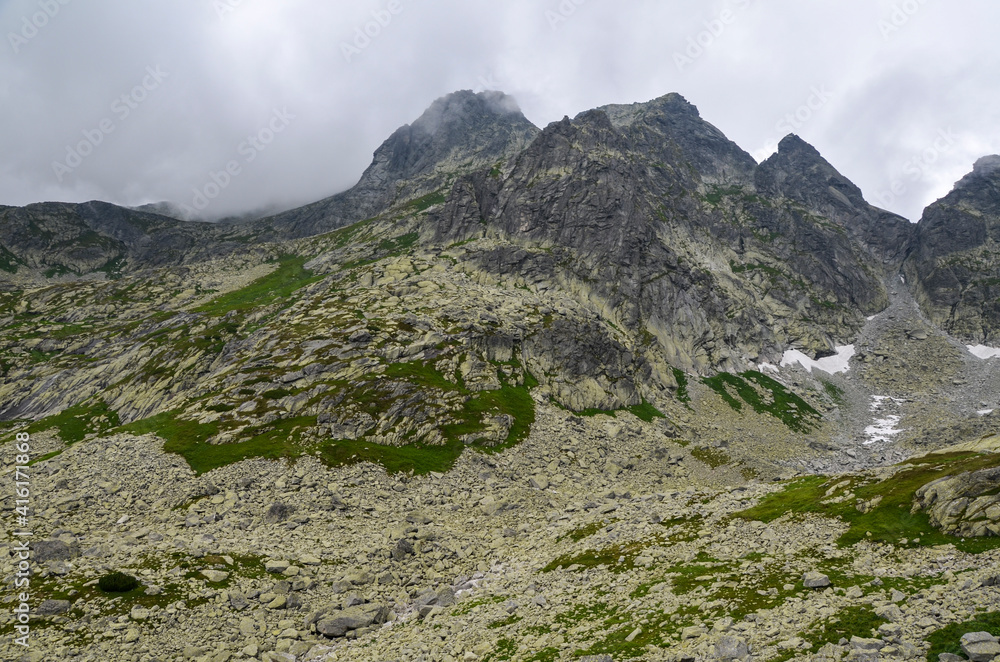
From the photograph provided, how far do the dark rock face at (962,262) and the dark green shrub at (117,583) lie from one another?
7882 inches

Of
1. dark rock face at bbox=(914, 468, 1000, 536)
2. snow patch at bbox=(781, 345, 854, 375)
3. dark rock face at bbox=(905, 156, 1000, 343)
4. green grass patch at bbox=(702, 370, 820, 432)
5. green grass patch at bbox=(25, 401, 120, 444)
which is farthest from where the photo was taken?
dark rock face at bbox=(905, 156, 1000, 343)

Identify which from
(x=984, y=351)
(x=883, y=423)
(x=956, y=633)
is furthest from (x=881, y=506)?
(x=984, y=351)

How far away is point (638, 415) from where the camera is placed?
3063 inches

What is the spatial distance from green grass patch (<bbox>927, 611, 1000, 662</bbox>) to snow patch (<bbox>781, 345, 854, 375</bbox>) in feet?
409

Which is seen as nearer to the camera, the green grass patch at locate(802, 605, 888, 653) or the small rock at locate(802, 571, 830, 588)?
the green grass patch at locate(802, 605, 888, 653)

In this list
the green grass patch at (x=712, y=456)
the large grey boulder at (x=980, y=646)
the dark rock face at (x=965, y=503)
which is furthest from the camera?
the green grass patch at (x=712, y=456)

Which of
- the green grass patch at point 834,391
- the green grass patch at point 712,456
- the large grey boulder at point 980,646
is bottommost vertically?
the green grass patch at point 712,456

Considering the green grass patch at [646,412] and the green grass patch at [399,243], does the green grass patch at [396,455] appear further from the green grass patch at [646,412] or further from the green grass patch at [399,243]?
the green grass patch at [399,243]

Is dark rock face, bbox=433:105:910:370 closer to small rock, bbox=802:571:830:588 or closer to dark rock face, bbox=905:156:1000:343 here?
dark rock face, bbox=905:156:1000:343

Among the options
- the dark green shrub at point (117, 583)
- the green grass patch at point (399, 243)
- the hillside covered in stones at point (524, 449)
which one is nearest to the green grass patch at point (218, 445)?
the hillside covered in stones at point (524, 449)

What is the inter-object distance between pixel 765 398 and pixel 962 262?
131 m

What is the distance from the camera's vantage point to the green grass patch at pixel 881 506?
22.5m

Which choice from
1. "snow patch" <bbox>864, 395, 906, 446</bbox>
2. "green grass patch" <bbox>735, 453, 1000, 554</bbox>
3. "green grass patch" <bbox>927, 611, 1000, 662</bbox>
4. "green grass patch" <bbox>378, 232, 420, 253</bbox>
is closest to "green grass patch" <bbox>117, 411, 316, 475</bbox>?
"green grass patch" <bbox>735, 453, 1000, 554</bbox>

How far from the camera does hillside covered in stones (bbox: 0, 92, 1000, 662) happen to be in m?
21.7
